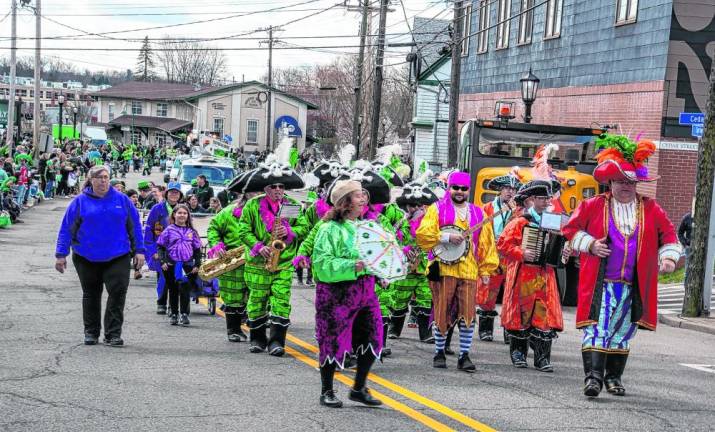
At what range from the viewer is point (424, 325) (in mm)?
11734

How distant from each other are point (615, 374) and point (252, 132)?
78.3 meters

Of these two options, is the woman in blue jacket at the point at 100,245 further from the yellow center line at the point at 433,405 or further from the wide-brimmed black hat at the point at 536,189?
the wide-brimmed black hat at the point at 536,189

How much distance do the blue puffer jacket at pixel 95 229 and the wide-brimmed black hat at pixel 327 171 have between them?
228 centimetres

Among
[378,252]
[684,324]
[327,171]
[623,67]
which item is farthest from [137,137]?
[378,252]

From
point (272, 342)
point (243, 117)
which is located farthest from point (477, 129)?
point (243, 117)

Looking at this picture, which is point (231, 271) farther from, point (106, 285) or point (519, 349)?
point (519, 349)

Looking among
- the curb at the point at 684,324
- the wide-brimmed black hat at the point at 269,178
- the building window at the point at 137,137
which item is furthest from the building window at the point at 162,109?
the wide-brimmed black hat at the point at 269,178

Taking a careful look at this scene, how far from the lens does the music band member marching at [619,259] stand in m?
8.51

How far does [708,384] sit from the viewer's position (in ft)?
31.6

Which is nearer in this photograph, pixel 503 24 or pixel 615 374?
pixel 615 374

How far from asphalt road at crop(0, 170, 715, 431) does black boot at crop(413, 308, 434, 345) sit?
15 cm

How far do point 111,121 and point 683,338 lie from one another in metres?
90.5

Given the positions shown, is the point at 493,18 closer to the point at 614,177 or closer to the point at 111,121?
the point at 614,177

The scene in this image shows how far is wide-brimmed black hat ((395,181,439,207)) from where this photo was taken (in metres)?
12.0
